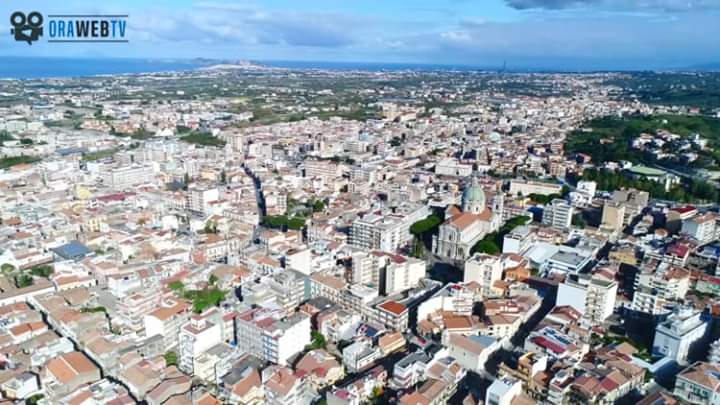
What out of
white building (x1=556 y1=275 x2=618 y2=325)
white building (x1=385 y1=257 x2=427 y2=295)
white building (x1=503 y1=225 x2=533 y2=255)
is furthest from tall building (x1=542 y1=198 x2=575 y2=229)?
white building (x1=385 y1=257 x2=427 y2=295)

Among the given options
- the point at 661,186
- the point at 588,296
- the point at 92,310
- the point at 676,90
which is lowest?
the point at 92,310

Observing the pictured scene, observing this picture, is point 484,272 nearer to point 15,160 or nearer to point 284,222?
point 284,222

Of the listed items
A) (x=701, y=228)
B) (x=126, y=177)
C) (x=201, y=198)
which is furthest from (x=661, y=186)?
(x=126, y=177)

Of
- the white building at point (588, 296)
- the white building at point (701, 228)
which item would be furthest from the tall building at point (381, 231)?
the white building at point (701, 228)

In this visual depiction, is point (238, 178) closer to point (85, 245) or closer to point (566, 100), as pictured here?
point (85, 245)

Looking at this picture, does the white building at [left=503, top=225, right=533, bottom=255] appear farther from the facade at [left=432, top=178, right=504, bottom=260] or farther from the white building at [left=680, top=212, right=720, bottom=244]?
the white building at [left=680, top=212, right=720, bottom=244]

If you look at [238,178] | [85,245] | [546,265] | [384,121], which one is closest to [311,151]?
[238,178]
